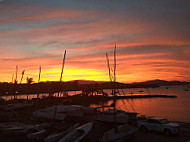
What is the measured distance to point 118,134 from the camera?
14289 millimetres

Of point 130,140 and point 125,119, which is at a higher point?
point 125,119

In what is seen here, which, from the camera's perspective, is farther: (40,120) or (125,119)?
(40,120)

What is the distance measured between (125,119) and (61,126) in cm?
702

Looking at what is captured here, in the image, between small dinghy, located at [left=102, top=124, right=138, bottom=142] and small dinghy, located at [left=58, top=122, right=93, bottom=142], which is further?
small dinghy, located at [left=58, top=122, right=93, bottom=142]

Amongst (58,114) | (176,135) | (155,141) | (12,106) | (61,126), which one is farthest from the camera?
(12,106)

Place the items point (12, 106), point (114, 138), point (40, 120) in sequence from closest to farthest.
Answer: point (114, 138), point (40, 120), point (12, 106)

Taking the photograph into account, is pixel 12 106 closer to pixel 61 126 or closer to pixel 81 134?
pixel 61 126

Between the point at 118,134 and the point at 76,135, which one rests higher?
the point at 118,134

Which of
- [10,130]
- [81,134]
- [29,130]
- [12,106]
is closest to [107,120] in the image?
[81,134]

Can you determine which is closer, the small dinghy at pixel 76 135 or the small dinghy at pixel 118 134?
the small dinghy at pixel 118 134

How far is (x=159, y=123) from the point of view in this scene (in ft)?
56.6

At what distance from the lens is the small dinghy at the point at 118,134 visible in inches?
533

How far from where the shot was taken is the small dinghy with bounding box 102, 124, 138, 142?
44.4 ft

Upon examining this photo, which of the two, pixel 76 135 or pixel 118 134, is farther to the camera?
pixel 76 135
